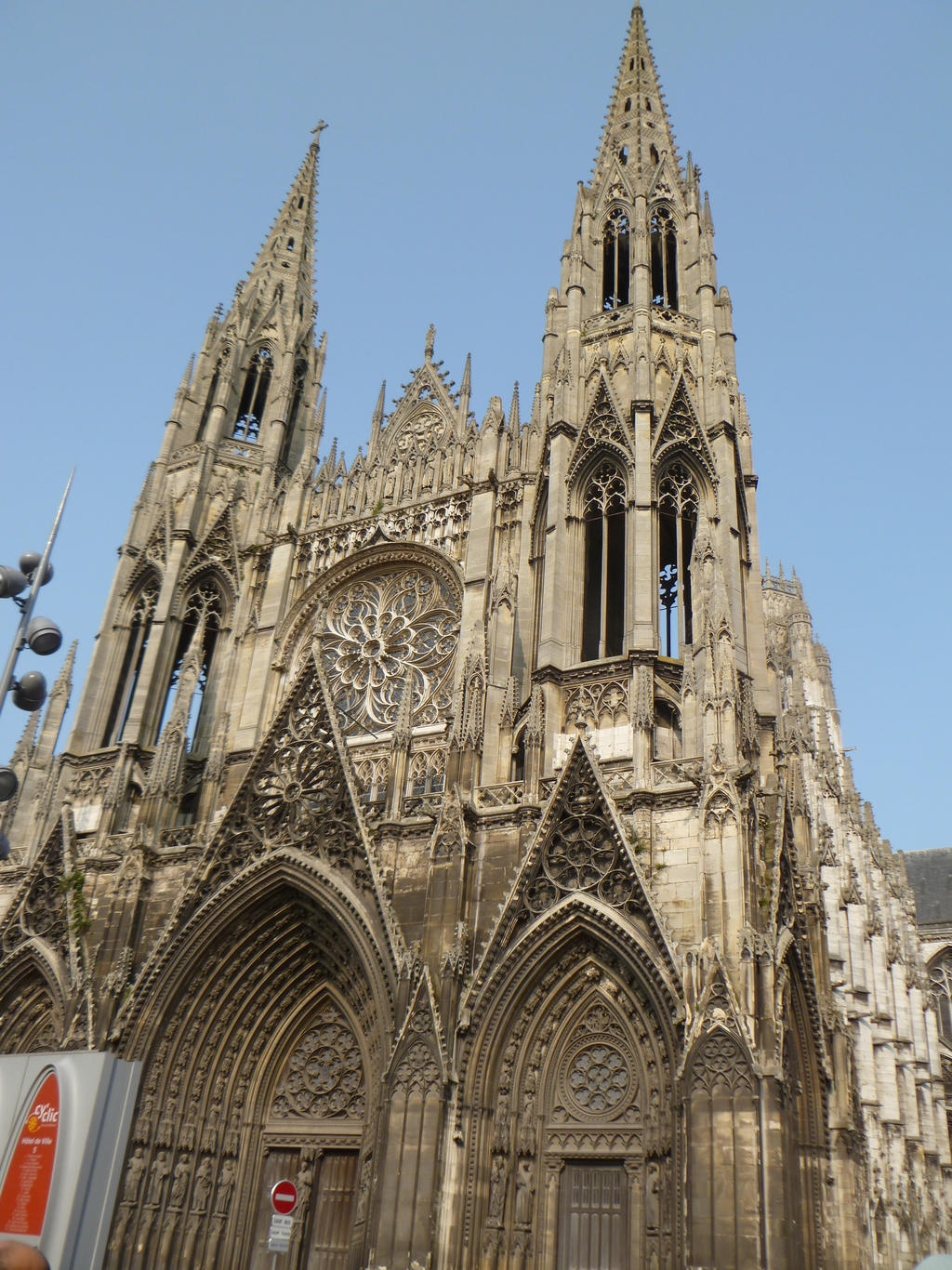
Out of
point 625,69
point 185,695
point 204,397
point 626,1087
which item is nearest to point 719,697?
point 626,1087

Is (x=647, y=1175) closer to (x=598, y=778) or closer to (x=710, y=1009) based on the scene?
(x=710, y=1009)

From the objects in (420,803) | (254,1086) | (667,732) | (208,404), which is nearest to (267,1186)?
(254,1086)

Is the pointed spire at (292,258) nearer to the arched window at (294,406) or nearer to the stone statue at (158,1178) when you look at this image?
the arched window at (294,406)

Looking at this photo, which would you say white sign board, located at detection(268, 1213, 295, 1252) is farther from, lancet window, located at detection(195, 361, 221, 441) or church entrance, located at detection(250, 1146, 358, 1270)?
lancet window, located at detection(195, 361, 221, 441)

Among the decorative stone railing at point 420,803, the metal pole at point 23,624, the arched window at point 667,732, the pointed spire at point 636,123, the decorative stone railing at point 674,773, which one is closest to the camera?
the metal pole at point 23,624

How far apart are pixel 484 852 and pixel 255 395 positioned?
1776 cm

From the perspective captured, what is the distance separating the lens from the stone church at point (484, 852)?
15.7m

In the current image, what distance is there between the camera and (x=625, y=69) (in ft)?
103

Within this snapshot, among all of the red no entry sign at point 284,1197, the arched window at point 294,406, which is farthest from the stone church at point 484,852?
the red no entry sign at point 284,1197

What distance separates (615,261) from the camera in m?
27.2

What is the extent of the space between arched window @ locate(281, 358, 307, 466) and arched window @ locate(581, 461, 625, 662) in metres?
10.2

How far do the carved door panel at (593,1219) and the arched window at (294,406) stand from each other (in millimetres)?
19479

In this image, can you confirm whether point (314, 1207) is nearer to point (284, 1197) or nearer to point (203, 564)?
point (284, 1197)

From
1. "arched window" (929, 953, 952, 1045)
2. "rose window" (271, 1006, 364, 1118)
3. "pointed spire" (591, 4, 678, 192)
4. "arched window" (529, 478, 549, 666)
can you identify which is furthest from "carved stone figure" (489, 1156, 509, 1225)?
"arched window" (929, 953, 952, 1045)
